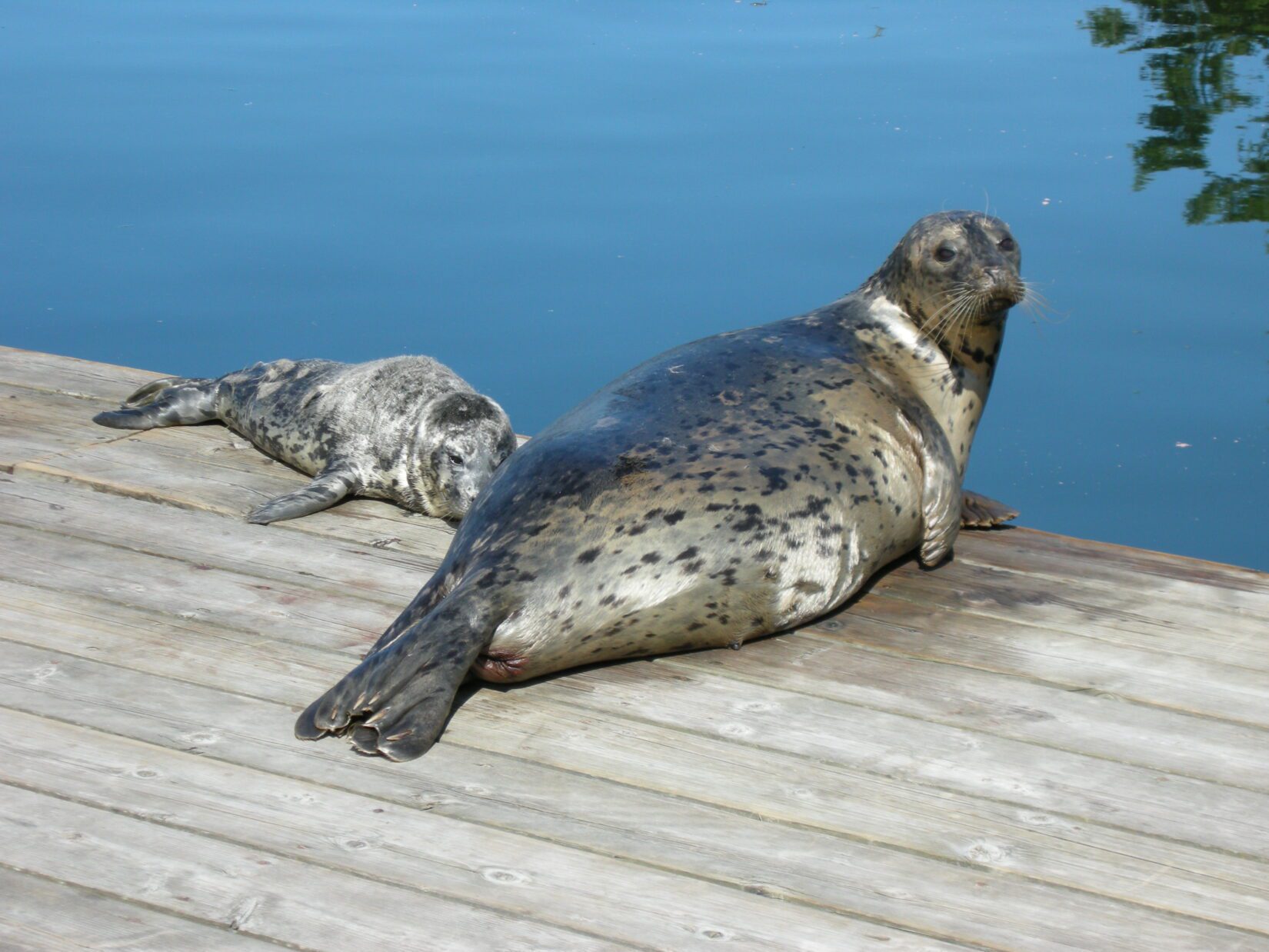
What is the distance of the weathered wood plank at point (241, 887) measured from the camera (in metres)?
2.16

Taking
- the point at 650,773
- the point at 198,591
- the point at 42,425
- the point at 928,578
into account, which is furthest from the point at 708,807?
the point at 42,425

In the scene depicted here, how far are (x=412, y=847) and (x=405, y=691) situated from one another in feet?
1.34

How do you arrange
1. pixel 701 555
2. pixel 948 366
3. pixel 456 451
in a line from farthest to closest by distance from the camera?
pixel 456 451 → pixel 948 366 → pixel 701 555

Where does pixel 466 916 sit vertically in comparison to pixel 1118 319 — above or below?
above

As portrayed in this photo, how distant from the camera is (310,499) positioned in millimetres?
3900

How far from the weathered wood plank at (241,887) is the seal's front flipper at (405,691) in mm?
358

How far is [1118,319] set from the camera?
24.9ft

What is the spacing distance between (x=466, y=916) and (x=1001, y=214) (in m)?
7.50

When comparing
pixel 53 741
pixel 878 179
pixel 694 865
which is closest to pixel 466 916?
pixel 694 865

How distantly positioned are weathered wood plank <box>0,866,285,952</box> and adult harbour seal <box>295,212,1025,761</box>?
1.77 feet

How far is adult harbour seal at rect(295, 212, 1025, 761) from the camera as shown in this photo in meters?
2.90

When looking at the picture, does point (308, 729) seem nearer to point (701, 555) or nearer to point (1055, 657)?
point (701, 555)

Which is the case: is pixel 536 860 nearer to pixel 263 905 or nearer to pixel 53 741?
pixel 263 905

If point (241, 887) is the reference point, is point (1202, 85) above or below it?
above
